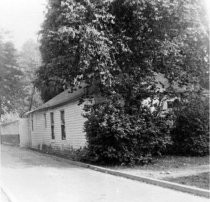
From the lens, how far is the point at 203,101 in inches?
748

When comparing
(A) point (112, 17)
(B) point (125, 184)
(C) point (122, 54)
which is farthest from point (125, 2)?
(B) point (125, 184)

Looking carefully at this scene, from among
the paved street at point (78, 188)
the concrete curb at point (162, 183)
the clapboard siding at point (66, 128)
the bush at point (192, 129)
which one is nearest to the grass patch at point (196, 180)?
the concrete curb at point (162, 183)

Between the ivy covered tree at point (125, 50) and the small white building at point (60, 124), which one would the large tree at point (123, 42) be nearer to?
the ivy covered tree at point (125, 50)

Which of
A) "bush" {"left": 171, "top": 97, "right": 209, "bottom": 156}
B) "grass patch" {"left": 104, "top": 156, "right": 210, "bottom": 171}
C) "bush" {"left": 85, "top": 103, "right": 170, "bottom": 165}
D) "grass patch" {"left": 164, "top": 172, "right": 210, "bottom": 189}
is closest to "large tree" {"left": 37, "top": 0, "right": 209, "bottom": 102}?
"bush" {"left": 85, "top": 103, "right": 170, "bottom": 165}

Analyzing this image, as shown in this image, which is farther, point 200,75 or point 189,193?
point 200,75

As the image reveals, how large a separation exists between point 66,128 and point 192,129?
8402 millimetres

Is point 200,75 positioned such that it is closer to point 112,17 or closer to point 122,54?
point 122,54

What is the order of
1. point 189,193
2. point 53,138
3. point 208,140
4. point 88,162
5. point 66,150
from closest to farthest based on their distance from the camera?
point 189,193 < point 88,162 < point 208,140 < point 66,150 < point 53,138

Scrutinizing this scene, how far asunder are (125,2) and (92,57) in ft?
8.70

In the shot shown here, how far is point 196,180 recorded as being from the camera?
1114cm

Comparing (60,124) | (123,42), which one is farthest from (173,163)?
(60,124)

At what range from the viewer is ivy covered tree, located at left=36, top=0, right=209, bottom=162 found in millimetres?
15938

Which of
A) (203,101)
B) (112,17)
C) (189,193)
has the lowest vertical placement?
(189,193)

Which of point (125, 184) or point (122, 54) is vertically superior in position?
point (122, 54)
